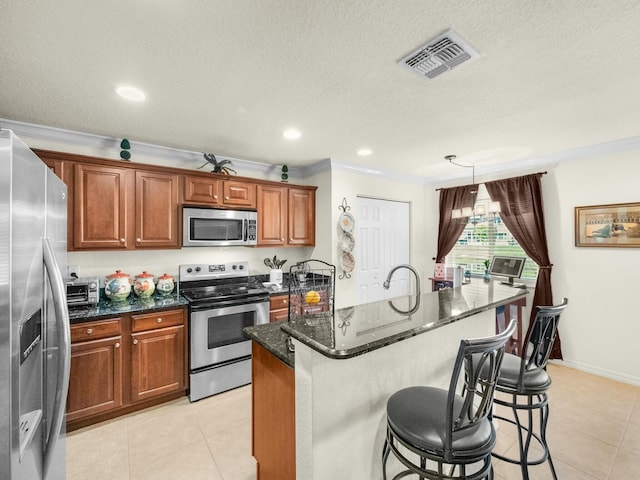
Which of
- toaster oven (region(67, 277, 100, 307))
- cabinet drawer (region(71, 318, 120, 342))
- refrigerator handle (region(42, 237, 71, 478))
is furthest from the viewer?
toaster oven (region(67, 277, 100, 307))

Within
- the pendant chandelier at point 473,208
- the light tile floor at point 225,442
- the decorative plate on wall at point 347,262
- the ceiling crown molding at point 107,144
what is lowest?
the light tile floor at point 225,442

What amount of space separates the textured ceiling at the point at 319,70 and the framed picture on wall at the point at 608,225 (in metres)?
0.78

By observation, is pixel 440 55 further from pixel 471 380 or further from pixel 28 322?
pixel 28 322

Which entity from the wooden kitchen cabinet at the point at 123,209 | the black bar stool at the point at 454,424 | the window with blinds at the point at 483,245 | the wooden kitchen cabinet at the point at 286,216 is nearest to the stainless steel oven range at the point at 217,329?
the wooden kitchen cabinet at the point at 123,209

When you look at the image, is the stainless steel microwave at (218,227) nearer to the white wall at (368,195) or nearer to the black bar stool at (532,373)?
the white wall at (368,195)

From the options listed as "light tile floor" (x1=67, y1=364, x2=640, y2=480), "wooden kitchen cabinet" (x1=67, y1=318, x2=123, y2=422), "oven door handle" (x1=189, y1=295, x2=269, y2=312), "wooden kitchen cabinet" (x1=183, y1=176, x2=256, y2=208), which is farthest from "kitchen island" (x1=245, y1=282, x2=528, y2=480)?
"wooden kitchen cabinet" (x1=183, y1=176, x2=256, y2=208)

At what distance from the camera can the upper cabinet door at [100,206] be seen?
102 inches

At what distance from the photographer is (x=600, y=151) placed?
128 inches

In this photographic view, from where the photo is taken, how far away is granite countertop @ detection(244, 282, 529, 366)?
1.19m

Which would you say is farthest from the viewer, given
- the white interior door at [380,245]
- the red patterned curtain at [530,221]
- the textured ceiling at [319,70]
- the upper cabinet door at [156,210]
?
the white interior door at [380,245]

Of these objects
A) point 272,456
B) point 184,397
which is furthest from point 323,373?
point 184,397

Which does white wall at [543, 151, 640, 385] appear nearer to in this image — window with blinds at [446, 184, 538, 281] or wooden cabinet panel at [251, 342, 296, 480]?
window with blinds at [446, 184, 538, 281]

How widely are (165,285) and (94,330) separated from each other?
77 centimetres

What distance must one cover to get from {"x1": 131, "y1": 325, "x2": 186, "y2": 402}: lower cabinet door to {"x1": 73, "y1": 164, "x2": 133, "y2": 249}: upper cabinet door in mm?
910
